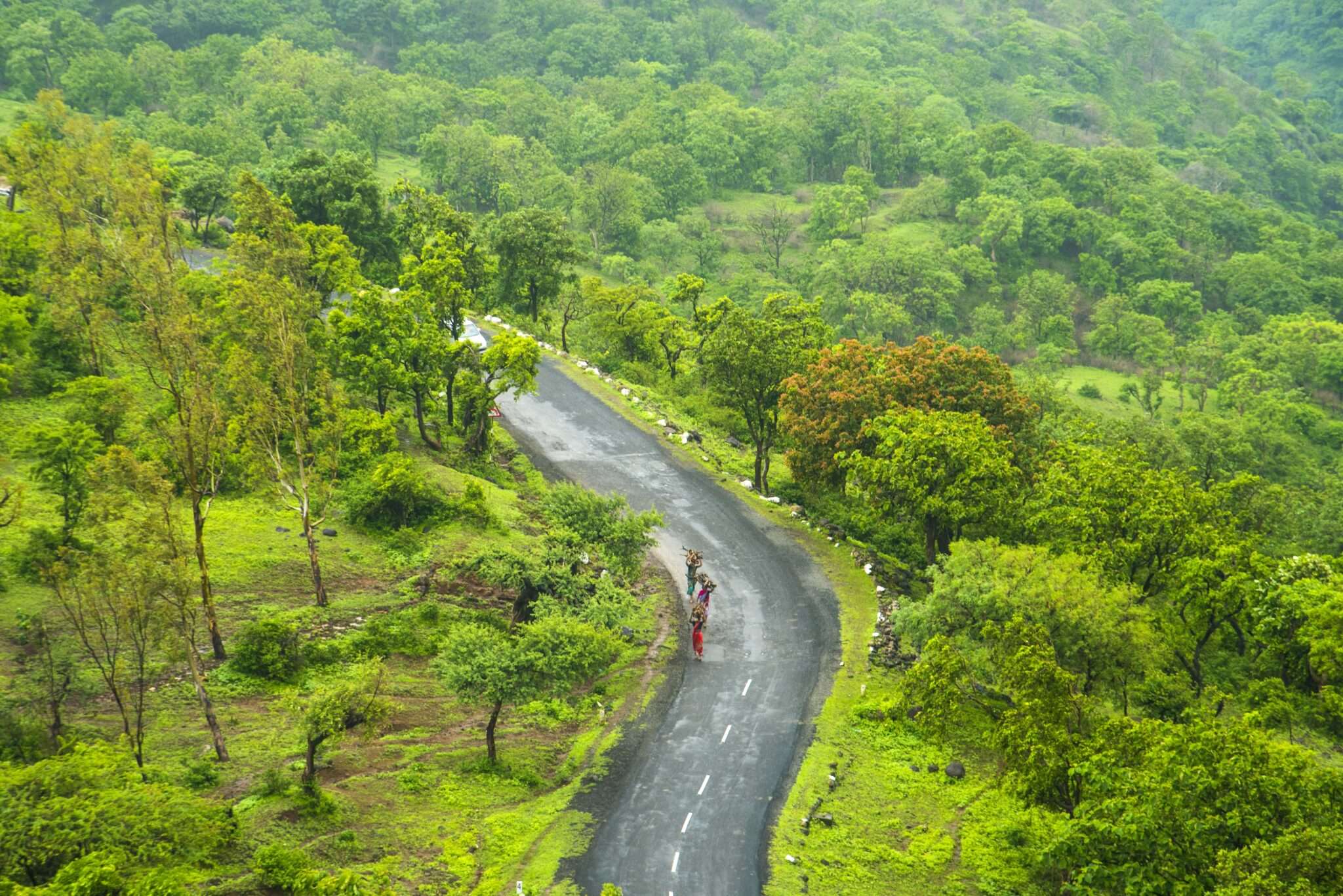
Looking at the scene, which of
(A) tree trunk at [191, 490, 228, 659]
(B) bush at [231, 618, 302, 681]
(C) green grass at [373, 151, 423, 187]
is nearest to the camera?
(A) tree trunk at [191, 490, 228, 659]

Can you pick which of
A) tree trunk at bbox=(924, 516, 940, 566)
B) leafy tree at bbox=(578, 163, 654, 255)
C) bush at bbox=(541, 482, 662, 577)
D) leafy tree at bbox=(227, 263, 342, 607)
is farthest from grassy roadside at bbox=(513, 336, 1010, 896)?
leafy tree at bbox=(578, 163, 654, 255)

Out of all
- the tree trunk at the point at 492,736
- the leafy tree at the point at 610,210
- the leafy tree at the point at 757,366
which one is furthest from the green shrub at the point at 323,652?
the leafy tree at the point at 610,210

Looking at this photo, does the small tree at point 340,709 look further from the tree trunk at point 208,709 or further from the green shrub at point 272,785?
the tree trunk at point 208,709

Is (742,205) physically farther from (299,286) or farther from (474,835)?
(474,835)

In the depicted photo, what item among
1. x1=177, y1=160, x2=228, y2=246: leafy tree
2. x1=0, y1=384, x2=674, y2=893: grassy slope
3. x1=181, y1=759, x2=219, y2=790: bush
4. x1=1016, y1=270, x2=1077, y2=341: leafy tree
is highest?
x1=177, y1=160, x2=228, y2=246: leafy tree

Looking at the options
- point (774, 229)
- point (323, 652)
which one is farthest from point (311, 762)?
point (774, 229)

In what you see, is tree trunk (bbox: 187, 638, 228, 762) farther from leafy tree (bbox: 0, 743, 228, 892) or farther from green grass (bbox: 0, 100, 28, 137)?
green grass (bbox: 0, 100, 28, 137)
